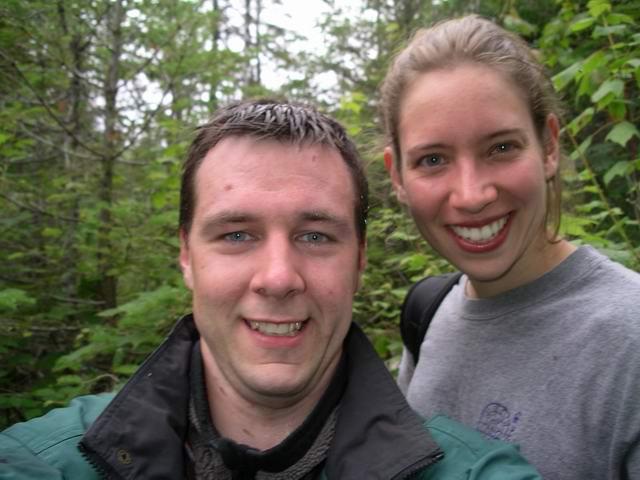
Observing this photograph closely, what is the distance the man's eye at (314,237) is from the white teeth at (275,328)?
280 mm

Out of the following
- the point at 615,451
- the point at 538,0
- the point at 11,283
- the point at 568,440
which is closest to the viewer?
the point at 615,451

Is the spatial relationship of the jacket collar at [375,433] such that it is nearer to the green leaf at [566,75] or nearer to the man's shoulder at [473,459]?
the man's shoulder at [473,459]

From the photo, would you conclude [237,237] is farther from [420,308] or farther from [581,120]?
[581,120]

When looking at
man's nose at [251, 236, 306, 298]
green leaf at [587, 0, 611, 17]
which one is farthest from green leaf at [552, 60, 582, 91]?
man's nose at [251, 236, 306, 298]

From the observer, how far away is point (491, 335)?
1.91 m

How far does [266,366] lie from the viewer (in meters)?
1.63

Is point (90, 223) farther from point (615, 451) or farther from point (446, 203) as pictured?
point (615, 451)

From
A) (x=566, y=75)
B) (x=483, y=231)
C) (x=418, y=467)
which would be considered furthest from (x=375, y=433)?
(x=566, y=75)

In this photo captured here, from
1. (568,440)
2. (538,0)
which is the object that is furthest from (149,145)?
(568,440)

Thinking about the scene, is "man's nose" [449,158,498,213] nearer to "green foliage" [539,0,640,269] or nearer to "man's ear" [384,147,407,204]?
"man's ear" [384,147,407,204]

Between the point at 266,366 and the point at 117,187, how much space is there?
4619 millimetres

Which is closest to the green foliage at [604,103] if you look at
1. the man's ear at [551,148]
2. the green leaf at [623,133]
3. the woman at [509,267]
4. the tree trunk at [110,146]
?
the green leaf at [623,133]

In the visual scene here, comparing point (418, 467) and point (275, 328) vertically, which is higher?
point (275, 328)

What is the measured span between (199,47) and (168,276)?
2.42m
